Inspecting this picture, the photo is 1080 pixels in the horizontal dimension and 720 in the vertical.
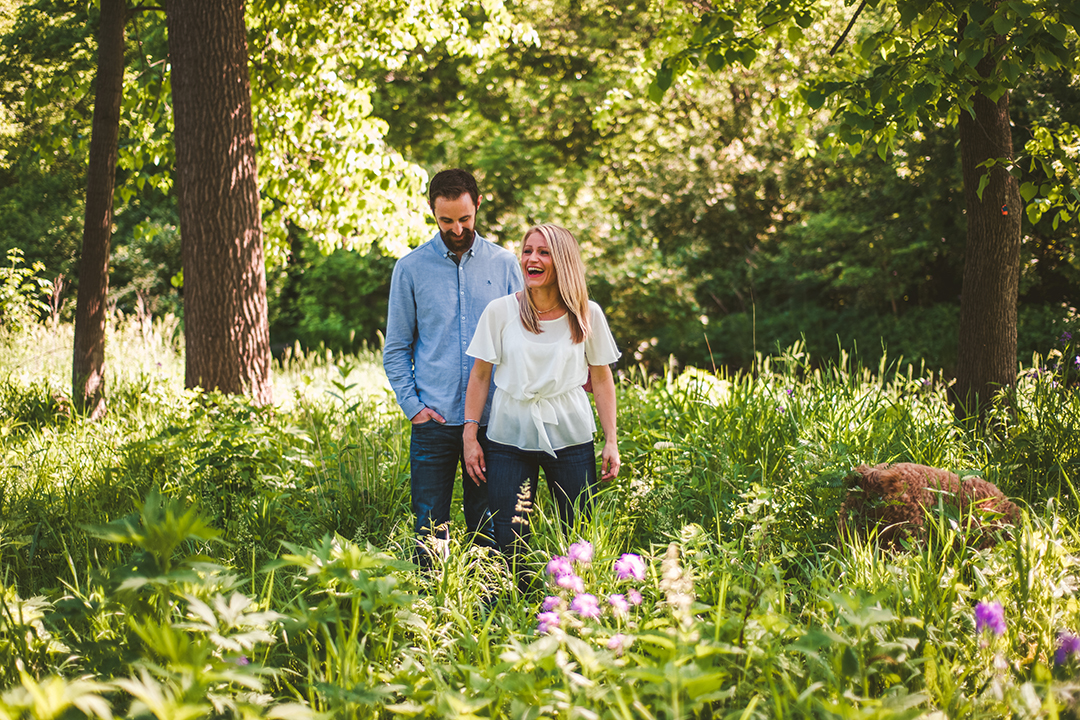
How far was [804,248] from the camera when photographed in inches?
536

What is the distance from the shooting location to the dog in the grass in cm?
282

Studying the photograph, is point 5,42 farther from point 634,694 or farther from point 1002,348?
point 1002,348

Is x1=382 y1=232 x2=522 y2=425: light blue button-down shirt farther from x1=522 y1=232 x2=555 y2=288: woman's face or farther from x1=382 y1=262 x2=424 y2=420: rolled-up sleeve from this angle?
x1=522 y1=232 x2=555 y2=288: woman's face

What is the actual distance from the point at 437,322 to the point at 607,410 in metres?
0.87

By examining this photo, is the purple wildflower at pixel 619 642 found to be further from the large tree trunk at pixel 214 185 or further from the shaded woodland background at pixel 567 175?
the shaded woodland background at pixel 567 175

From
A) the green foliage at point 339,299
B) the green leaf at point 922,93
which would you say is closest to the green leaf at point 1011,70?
the green leaf at point 922,93

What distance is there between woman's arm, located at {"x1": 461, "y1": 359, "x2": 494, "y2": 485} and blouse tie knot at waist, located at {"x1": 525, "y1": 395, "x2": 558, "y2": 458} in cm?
21

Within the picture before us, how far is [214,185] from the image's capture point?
16.1 ft

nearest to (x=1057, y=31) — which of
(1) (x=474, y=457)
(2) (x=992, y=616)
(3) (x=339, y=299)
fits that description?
(2) (x=992, y=616)

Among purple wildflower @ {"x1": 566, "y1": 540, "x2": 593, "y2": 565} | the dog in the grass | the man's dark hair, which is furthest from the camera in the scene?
the man's dark hair

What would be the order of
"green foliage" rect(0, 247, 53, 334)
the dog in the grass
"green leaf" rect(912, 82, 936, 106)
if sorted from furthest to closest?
1. "green foliage" rect(0, 247, 53, 334)
2. "green leaf" rect(912, 82, 936, 106)
3. the dog in the grass

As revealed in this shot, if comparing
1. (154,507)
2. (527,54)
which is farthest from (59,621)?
(527,54)

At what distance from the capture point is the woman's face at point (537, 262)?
2.86 metres

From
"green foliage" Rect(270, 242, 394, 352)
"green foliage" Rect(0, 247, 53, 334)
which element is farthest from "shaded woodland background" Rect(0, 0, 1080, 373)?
"green foliage" Rect(0, 247, 53, 334)
